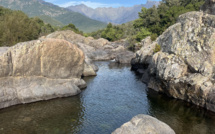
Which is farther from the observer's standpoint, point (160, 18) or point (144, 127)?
point (160, 18)

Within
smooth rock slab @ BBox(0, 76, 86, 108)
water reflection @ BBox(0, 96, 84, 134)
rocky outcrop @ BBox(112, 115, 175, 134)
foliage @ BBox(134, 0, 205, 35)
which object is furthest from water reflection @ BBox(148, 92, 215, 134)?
foliage @ BBox(134, 0, 205, 35)

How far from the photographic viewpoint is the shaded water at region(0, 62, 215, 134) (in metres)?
26.0

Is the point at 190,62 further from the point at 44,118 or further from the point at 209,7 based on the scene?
the point at 44,118

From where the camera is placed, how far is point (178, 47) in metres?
39.9

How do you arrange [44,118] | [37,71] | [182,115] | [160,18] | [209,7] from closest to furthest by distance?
[44,118] < [182,115] < [37,71] < [209,7] < [160,18]

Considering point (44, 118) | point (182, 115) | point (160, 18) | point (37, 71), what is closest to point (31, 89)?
point (37, 71)

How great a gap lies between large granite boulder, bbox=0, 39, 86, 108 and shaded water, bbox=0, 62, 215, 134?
5.98 ft

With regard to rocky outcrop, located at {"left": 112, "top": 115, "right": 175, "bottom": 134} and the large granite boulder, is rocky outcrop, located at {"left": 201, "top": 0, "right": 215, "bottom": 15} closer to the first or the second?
the large granite boulder

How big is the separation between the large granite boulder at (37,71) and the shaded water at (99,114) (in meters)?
1.82

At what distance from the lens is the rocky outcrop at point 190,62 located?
34016 mm

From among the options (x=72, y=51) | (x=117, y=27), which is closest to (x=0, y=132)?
(x=72, y=51)

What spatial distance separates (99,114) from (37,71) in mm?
15305

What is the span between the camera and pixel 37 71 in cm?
3675

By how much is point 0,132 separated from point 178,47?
35.0 m
